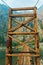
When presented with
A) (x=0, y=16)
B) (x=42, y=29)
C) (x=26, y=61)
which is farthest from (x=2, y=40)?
(x=26, y=61)

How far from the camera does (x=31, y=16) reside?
12633 mm

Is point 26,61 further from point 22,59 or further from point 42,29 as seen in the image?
point 42,29

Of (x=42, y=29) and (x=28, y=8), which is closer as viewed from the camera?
(x=28, y=8)

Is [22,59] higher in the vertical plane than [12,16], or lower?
lower

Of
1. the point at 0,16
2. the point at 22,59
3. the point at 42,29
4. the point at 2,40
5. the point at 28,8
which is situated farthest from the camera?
the point at 0,16

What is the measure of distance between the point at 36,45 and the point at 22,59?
1866 millimetres

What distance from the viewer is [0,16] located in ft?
636

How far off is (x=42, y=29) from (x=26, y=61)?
13391 cm

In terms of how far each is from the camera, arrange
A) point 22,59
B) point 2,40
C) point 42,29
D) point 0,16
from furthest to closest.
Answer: point 0,16, point 42,29, point 2,40, point 22,59

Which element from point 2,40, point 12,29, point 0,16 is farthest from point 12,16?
point 0,16

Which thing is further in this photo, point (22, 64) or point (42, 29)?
point (42, 29)

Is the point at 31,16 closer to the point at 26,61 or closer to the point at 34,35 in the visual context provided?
the point at 34,35

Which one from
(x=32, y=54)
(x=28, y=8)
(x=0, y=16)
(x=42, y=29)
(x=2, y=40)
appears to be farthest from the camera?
(x=0, y=16)

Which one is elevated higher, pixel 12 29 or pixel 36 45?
pixel 12 29
